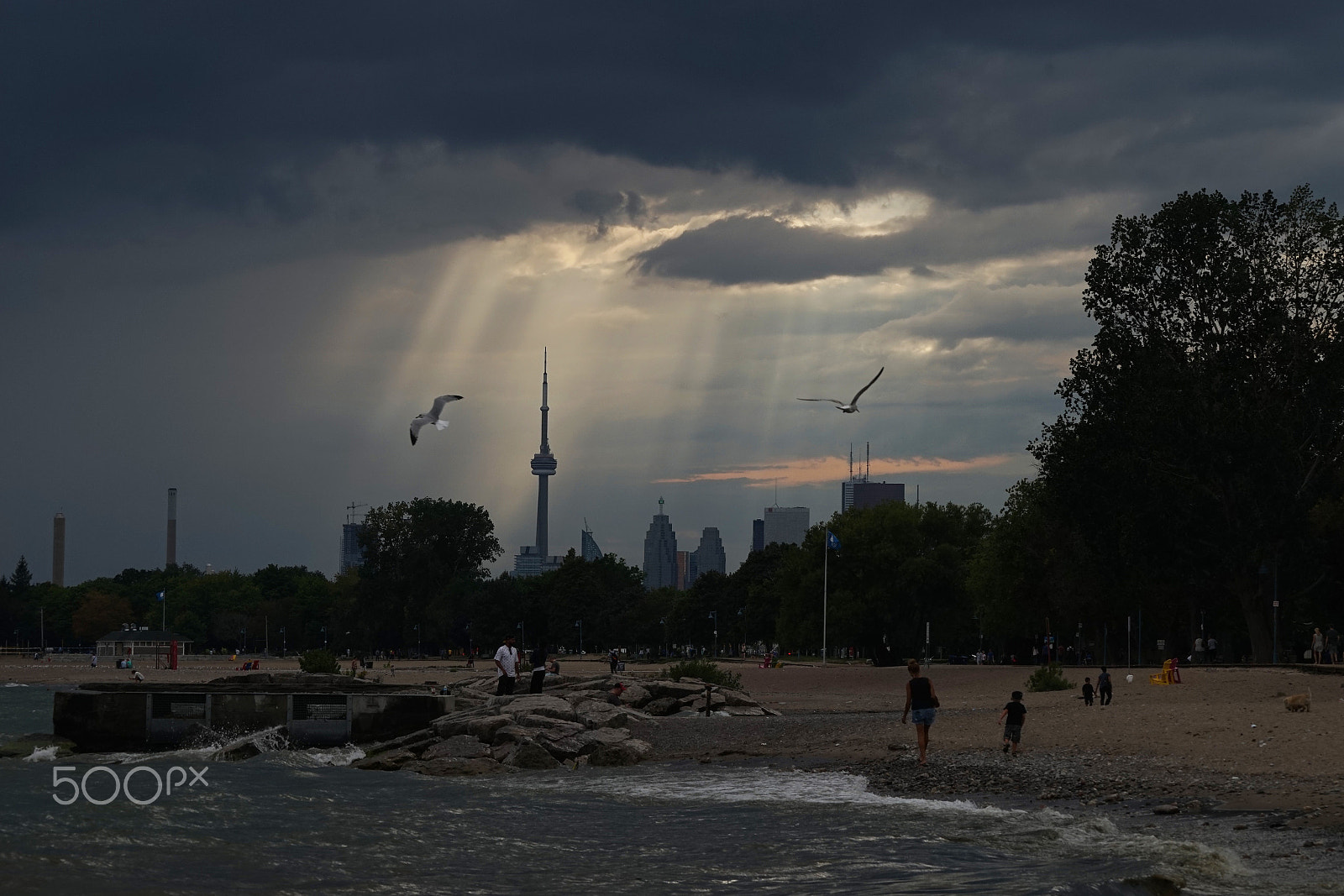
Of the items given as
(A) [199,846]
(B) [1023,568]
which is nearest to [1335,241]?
(B) [1023,568]

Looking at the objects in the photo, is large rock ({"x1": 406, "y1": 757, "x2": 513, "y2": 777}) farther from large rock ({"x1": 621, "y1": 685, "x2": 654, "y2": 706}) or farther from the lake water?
large rock ({"x1": 621, "y1": 685, "x2": 654, "y2": 706})

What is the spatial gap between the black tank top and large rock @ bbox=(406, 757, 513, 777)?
28.0ft

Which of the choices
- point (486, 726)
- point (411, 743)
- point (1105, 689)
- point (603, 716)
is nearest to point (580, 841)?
point (486, 726)

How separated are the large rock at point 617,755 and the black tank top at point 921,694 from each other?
6.59 metres

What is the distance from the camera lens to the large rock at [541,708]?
32156 millimetres

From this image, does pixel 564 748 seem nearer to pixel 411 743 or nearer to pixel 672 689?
pixel 411 743

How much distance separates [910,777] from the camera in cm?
2328

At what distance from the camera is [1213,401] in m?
50.2

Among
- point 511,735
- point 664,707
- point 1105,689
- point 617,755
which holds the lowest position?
point 664,707

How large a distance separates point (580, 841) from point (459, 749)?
37.0 feet

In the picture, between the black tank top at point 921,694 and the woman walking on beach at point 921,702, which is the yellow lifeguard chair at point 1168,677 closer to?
the woman walking on beach at point 921,702

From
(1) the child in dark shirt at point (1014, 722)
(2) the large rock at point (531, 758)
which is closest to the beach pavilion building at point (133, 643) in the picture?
(2) the large rock at point (531, 758)

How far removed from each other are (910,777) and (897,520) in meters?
72.6

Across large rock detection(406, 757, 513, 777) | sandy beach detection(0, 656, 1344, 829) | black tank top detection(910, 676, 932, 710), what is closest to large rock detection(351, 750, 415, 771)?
large rock detection(406, 757, 513, 777)
